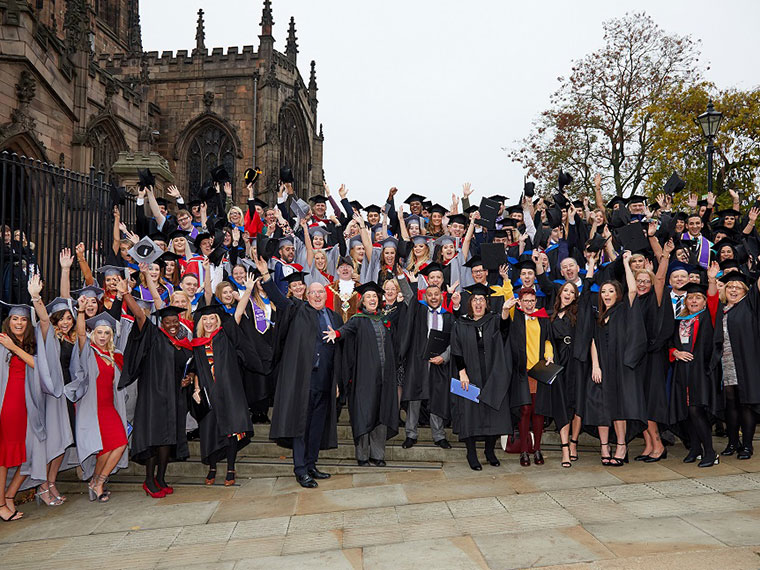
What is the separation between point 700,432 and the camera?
7004mm

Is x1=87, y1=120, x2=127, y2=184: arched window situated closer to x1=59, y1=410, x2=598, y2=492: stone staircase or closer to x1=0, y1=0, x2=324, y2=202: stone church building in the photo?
x1=0, y1=0, x2=324, y2=202: stone church building

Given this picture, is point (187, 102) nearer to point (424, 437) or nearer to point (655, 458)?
point (424, 437)

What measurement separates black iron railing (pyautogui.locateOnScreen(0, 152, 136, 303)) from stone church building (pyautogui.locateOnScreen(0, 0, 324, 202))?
1031 cm

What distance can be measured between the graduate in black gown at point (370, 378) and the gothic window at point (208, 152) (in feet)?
86.2

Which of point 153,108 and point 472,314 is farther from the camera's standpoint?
point 153,108

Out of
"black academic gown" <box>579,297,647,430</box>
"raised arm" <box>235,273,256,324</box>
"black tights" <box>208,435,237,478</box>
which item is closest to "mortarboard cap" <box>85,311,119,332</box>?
"raised arm" <box>235,273,256,324</box>

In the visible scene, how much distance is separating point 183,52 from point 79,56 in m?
13.6

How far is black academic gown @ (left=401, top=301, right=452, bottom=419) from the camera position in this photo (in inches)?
300

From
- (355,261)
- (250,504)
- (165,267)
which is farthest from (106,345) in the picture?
(355,261)

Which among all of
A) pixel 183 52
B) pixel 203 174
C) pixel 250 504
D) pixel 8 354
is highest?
pixel 183 52

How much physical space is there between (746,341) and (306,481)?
516 centimetres

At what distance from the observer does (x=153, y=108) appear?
31125 millimetres

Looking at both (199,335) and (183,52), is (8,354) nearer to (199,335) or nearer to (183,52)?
(199,335)

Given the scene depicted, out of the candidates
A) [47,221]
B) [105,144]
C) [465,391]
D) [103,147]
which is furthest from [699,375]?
[105,144]
